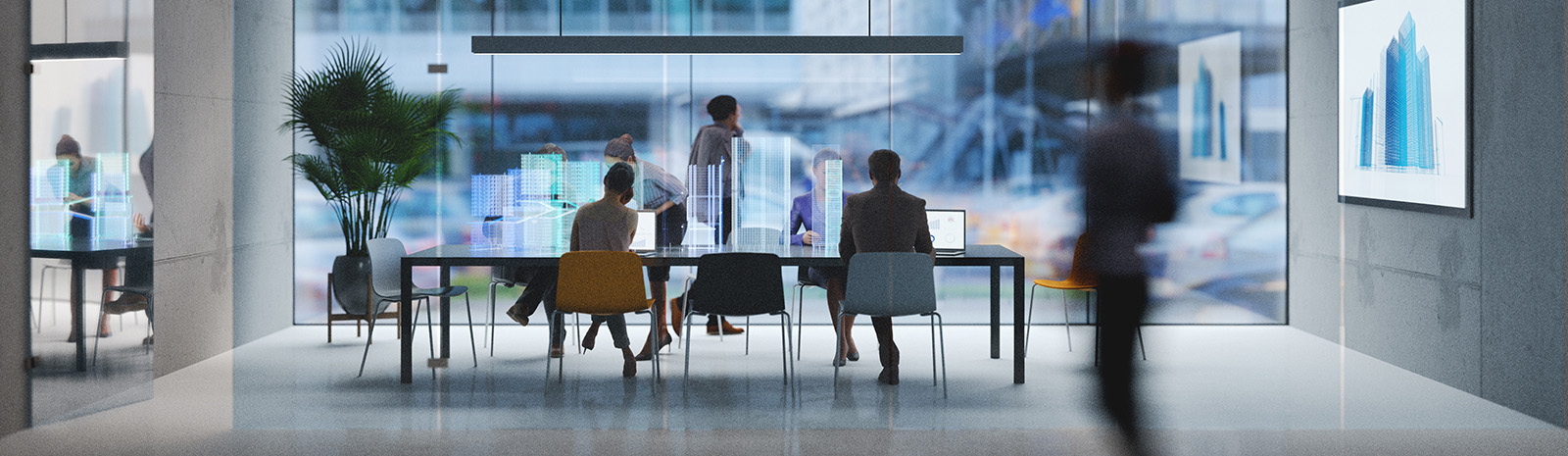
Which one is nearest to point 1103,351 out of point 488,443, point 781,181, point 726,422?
point 781,181

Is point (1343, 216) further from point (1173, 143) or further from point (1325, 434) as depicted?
Answer: point (1325, 434)

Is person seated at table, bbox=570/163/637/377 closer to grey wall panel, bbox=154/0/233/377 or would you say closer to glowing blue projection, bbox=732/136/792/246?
glowing blue projection, bbox=732/136/792/246

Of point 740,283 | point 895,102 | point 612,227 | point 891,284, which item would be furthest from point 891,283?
point 895,102

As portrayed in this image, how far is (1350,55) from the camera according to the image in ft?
22.3

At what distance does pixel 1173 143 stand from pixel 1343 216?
4.03 ft

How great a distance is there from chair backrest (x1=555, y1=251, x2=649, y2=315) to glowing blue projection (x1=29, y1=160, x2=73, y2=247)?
6.68 ft

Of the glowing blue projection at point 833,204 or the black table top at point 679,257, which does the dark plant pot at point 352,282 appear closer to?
the black table top at point 679,257

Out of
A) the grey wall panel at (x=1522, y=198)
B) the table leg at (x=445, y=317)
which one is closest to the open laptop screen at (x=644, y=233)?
the table leg at (x=445, y=317)

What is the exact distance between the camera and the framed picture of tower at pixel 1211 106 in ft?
26.9

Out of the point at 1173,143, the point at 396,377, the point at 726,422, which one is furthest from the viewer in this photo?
the point at 1173,143

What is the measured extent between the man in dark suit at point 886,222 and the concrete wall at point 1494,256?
2435 mm

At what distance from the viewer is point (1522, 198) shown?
5.23m

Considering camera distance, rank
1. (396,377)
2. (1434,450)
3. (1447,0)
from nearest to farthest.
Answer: (1434,450) → (1447,0) → (396,377)

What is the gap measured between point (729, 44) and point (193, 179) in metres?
2.90
